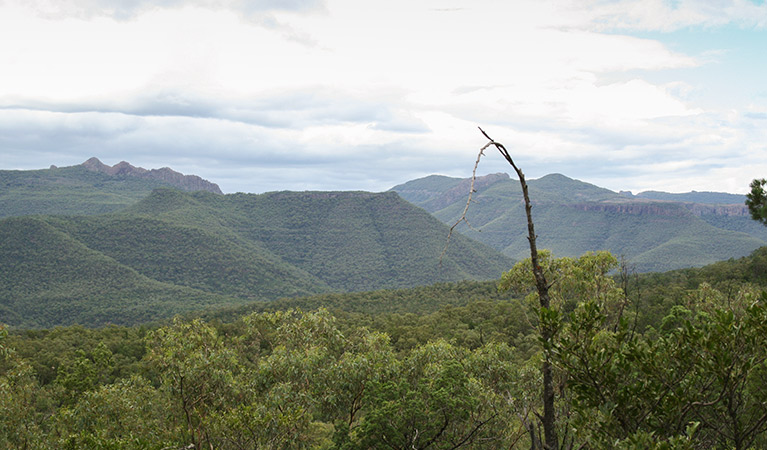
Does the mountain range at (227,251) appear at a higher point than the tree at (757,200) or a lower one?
lower

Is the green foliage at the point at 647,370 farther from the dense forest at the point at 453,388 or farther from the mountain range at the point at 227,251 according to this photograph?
the mountain range at the point at 227,251

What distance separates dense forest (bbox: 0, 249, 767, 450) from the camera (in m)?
5.23

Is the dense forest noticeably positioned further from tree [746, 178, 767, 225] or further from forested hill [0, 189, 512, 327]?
forested hill [0, 189, 512, 327]

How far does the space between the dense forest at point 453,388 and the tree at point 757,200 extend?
4.86m

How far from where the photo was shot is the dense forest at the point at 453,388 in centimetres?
523

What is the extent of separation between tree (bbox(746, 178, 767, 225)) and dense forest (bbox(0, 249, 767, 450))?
4.86 meters

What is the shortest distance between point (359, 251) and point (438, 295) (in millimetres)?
91315

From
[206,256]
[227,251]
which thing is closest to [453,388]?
[206,256]

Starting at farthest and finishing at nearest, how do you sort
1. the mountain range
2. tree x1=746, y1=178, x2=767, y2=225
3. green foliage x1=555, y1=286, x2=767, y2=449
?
the mountain range < tree x1=746, y1=178, x2=767, y2=225 < green foliage x1=555, y1=286, x2=767, y2=449

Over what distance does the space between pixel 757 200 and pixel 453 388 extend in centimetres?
2443

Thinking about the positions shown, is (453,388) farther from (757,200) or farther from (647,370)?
(757,200)

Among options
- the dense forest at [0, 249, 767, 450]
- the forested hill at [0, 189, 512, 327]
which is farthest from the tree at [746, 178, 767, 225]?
the forested hill at [0, 189, 512, 327]

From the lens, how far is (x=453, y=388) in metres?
12.8

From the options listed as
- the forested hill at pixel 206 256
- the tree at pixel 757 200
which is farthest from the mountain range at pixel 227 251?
the tree at pixel 757 200
